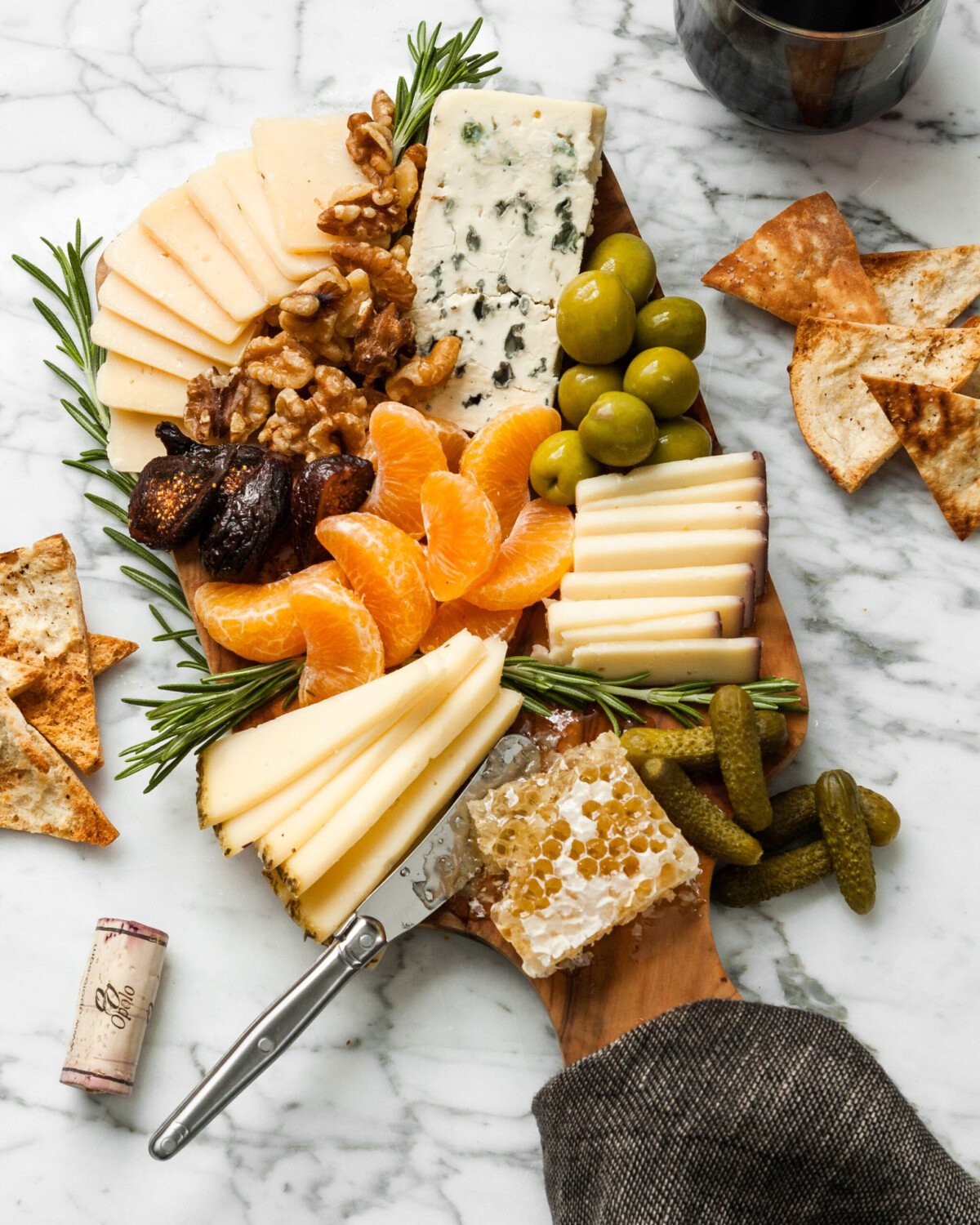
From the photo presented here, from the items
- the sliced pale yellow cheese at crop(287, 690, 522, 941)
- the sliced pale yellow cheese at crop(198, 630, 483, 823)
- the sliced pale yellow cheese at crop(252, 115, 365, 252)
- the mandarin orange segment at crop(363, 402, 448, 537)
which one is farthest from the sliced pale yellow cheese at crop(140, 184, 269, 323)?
the sliced pale yellow cheese at crop(287, 690, 522, 941)

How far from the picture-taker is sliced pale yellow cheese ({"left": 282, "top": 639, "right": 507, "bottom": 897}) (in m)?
2.05

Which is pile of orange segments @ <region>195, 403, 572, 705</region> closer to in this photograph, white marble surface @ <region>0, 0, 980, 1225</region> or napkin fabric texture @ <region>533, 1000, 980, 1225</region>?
white marble surface @ <region>0, 0, 980, 1225</region>

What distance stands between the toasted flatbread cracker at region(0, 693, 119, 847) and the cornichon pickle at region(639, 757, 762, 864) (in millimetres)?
1099

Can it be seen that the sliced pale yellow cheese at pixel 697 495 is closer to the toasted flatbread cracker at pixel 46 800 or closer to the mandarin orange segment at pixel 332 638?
the mandarin orange segment at pixel 332 638

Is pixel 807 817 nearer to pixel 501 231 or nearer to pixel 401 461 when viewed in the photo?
pixel 401 461

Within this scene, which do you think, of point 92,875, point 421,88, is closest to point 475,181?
point 421,88

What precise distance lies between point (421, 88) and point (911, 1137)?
93.0 inches

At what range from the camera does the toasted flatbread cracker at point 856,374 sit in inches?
95.2

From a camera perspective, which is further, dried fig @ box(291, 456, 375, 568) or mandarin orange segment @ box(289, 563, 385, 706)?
dried fig @ box(291, 456, 375, 568)

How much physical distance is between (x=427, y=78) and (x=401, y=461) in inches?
37.3

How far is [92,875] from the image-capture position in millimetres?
2332

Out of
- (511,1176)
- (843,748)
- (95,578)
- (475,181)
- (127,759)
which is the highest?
(475,181)

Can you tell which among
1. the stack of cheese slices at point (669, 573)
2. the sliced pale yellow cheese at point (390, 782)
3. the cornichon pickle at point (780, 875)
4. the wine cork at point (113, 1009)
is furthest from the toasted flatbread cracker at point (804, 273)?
the wine cork at point (113, 1009)

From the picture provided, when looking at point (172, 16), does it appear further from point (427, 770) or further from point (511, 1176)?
point (511, 1176)
